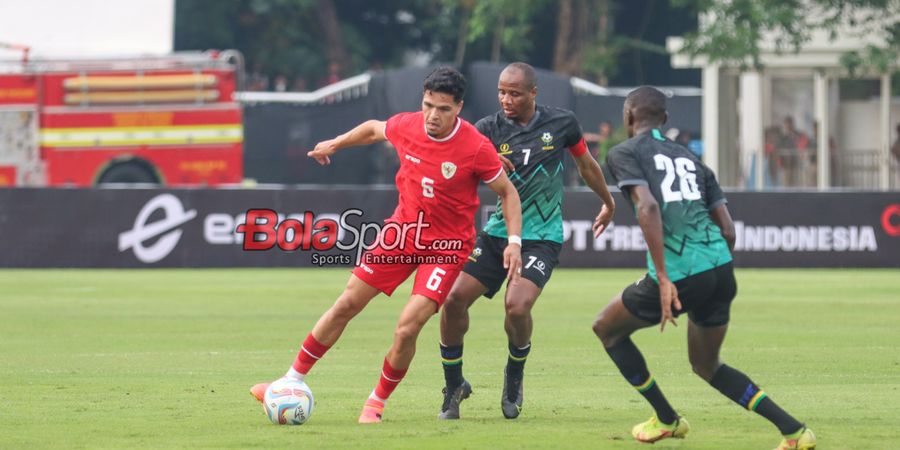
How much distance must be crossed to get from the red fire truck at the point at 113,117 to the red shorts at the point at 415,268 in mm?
23852

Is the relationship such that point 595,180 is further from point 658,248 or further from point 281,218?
point 281,218

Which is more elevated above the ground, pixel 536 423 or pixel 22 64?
pixel 22 64

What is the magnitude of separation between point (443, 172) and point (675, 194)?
1.57 m

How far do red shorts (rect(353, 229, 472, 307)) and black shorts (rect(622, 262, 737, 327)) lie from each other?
128cm

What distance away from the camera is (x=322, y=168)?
35.2m

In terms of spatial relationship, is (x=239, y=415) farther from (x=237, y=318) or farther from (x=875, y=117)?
(x=875, y=117)

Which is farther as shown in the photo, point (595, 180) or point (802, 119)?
point (802, 119)

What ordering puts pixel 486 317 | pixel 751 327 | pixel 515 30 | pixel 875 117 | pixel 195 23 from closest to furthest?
pixel 751 327
pixel 486 317
pixel 875 117
pixel 515 30
pixel 195 23

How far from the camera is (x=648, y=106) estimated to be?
339 inches

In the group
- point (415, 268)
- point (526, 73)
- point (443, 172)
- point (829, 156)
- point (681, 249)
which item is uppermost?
point (829, 156)

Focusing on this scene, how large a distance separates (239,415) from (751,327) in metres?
7.66

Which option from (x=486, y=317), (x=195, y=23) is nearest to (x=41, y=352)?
(x=486, y=317)

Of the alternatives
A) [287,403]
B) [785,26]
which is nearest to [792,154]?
[785,26]

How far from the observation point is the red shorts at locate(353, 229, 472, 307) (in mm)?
9484
